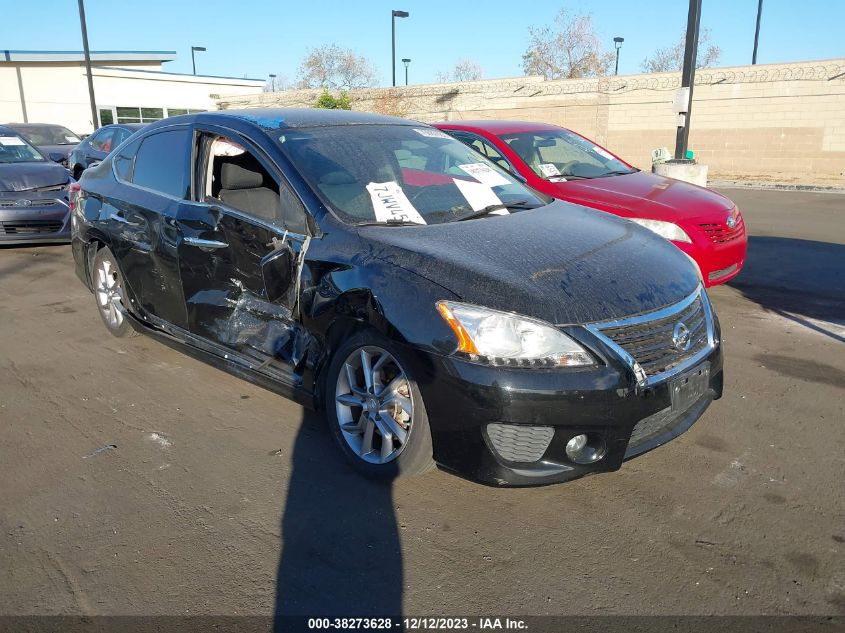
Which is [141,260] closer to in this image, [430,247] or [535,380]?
[430,247]

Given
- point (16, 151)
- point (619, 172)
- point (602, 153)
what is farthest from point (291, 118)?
point (16, 151)

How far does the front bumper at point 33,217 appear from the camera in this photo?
30.4ft

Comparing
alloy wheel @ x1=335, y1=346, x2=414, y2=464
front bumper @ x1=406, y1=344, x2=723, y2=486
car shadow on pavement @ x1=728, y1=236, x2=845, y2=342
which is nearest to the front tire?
alloy wheel @ x1=335, y1=346, x2=414, y2=464

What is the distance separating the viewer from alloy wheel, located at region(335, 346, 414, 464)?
3.21 m

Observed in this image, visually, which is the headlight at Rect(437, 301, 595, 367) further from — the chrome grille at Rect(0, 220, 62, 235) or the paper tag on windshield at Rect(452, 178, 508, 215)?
the chrome grille at Rect(0, 220, 62, 235)

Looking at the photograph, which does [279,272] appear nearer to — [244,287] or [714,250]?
[244,287]

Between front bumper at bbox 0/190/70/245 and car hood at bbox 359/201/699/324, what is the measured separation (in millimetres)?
7739

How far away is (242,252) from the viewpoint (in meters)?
3.91

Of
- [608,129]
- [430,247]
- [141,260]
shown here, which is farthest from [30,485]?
[608,129]

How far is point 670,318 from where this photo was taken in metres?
3.17

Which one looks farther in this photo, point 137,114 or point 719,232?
point 137,114

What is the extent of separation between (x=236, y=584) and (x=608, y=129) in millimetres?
25564

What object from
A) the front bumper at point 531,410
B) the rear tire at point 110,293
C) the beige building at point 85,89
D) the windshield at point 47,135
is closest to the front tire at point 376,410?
the front bumper at point 531,410

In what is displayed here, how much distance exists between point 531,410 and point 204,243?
232 centimetres
